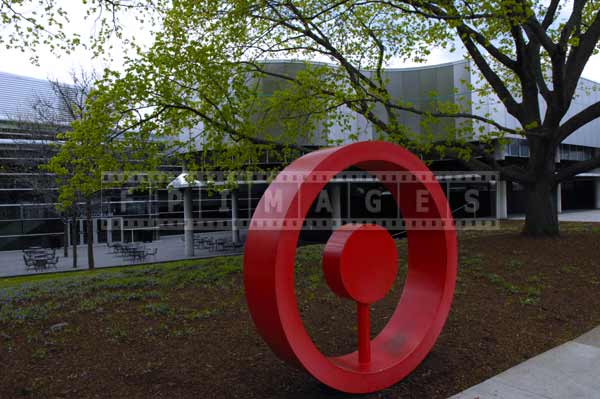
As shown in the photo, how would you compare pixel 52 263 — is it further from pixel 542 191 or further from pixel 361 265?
pixel 361 265

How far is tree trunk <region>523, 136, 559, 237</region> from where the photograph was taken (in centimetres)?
1206

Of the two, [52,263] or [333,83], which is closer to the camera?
[333,83]

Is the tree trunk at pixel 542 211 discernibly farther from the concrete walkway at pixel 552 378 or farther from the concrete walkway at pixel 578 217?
the concrete walkway at pixel 578 217

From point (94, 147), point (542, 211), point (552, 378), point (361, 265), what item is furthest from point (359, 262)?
point (542, 211)

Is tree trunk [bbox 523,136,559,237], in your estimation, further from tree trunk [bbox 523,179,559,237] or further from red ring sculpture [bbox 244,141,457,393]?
red ring sculpture [bbox 244,141,457,393]

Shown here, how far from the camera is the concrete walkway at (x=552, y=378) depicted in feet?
13.7

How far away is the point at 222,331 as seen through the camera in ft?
18.9

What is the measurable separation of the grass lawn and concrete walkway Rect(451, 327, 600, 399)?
18 cm

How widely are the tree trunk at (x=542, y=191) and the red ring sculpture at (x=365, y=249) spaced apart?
8.65 meters

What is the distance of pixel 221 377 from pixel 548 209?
1068 cm

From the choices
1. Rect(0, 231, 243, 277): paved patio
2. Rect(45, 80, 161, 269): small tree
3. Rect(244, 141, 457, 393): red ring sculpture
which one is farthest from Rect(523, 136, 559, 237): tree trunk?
Rect(0, 231, 243, 277): paved patio

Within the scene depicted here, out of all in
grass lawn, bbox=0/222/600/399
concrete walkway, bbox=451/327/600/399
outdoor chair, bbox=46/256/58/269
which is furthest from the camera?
outdoor chair, bbox=46/256/58/269

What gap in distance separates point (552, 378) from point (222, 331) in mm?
3675

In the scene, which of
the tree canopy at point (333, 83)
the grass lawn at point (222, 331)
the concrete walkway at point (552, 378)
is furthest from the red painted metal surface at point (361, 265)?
the tree canopy at point (333, 83)
